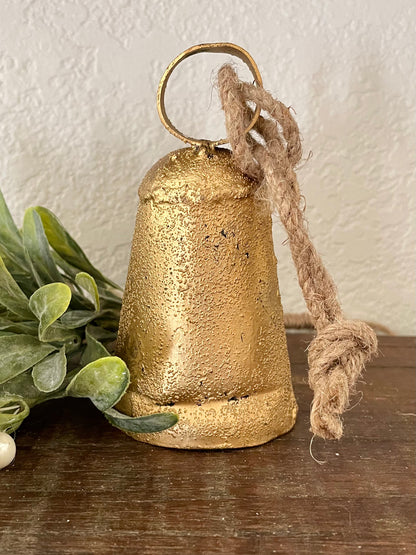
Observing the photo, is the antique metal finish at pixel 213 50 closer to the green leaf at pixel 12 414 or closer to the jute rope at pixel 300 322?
the green leaf at pixel 12 414

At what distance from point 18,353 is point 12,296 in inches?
1.9

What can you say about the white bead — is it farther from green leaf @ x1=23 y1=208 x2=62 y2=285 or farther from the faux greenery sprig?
green leaf @ x1=23 y1=208 x2=62 y2=285

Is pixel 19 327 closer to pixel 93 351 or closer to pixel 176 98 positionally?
pixel 93 351

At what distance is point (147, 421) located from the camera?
0.41 metres

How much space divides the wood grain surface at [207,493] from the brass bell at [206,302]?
0.09 ft

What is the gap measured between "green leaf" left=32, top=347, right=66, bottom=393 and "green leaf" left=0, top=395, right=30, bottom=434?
3 centimetres

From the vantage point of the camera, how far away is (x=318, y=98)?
0.69 meters

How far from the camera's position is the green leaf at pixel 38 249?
1.60 feet

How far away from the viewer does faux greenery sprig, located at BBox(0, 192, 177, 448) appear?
16.5 inches

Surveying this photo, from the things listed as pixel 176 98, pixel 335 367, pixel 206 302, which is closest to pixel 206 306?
pixel 206 302

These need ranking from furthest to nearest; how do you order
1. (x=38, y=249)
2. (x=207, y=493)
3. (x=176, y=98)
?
(x=176, y=98)
(x=38, y=249)
(x=207, y=493)

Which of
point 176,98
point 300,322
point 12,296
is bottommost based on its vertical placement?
point 300,322

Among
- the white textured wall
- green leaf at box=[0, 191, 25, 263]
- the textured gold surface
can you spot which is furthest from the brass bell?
the white textured wall

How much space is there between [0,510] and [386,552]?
226 millimetres
